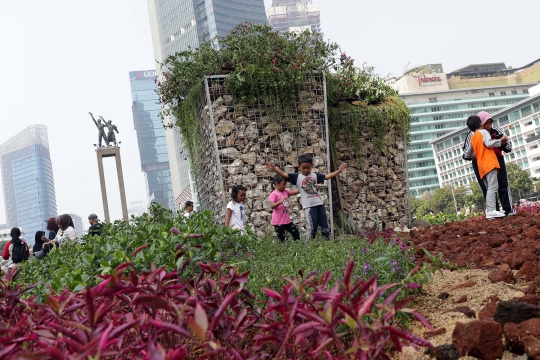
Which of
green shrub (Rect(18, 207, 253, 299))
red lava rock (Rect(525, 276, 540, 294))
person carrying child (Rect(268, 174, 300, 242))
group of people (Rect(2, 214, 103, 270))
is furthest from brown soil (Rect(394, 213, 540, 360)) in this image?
group of people (Rect(2, 214, 103, 270))

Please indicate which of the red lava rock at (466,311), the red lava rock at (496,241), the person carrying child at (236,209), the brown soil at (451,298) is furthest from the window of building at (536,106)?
the red lava rock at (466,311)

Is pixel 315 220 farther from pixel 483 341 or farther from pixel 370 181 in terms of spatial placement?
pixel 483 341

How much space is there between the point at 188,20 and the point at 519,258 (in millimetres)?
143793

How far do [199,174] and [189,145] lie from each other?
1.97 feet

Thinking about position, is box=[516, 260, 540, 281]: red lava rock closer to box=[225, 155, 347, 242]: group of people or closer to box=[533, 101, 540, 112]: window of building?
box=[225, 155, 347, 242]: group of people

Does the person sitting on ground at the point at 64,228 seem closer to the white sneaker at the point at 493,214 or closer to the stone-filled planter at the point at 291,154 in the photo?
the stone-filled planter at the point at 291,154

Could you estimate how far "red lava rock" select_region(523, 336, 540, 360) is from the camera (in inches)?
61.2

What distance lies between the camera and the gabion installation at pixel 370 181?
965 centimetres

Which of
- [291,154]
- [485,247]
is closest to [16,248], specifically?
[291,154]

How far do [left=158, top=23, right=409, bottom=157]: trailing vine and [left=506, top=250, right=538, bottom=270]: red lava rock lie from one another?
574cm

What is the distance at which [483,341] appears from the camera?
169 cm

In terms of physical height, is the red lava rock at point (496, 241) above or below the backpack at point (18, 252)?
below

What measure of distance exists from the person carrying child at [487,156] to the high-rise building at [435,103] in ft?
388

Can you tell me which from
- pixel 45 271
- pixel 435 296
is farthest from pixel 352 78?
pixel 435 296
